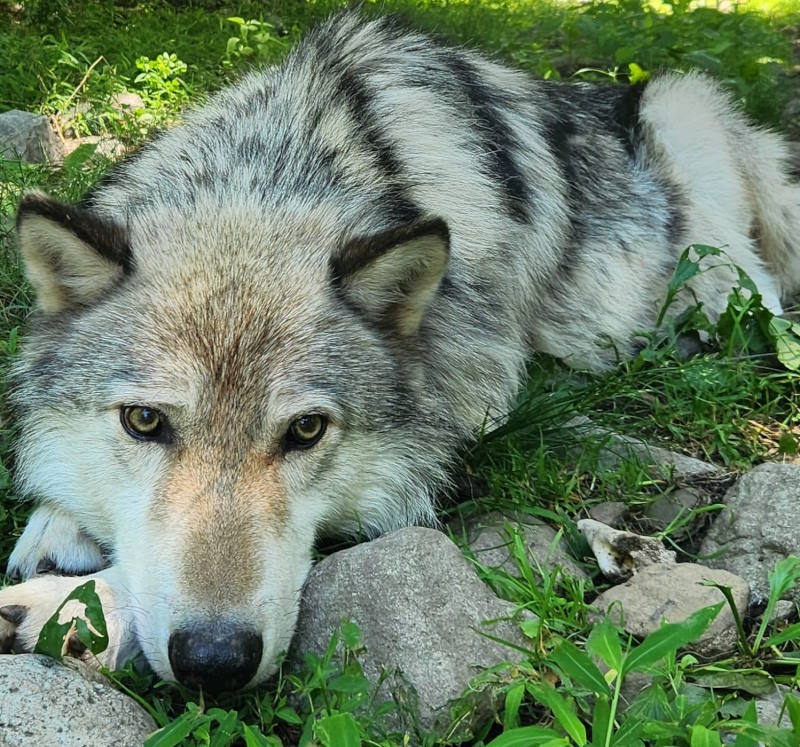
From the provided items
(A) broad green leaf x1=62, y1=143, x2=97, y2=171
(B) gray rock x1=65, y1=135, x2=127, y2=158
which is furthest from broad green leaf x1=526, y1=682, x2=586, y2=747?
(B) gray rock x1=65, y1=135, x2=127, y2=158

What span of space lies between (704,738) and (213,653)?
118 centimetres

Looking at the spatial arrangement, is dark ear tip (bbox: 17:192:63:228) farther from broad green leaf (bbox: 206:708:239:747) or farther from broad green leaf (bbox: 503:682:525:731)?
broad green leaf (bbox: 503:682:525:731)

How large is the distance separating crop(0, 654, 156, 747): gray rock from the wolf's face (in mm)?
180

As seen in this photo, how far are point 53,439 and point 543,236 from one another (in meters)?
2.39

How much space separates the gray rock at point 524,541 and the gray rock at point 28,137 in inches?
162

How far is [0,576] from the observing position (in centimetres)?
316

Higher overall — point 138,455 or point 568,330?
point 138,455

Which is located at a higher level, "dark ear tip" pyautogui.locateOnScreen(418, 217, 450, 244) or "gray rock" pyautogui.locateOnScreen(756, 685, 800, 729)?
"dark ear tip" pyautogui.locateOnScreen(418, 217, 450, 244)

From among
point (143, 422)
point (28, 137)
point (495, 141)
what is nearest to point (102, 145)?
point (28, 137)

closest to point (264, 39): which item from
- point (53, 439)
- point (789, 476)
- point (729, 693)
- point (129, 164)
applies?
point (129, 164)

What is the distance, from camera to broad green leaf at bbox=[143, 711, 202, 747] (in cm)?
207

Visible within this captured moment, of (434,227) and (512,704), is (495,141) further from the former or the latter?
(512,704)

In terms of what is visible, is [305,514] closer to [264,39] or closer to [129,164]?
[129,164]

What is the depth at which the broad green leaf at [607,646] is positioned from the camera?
6.89ft
